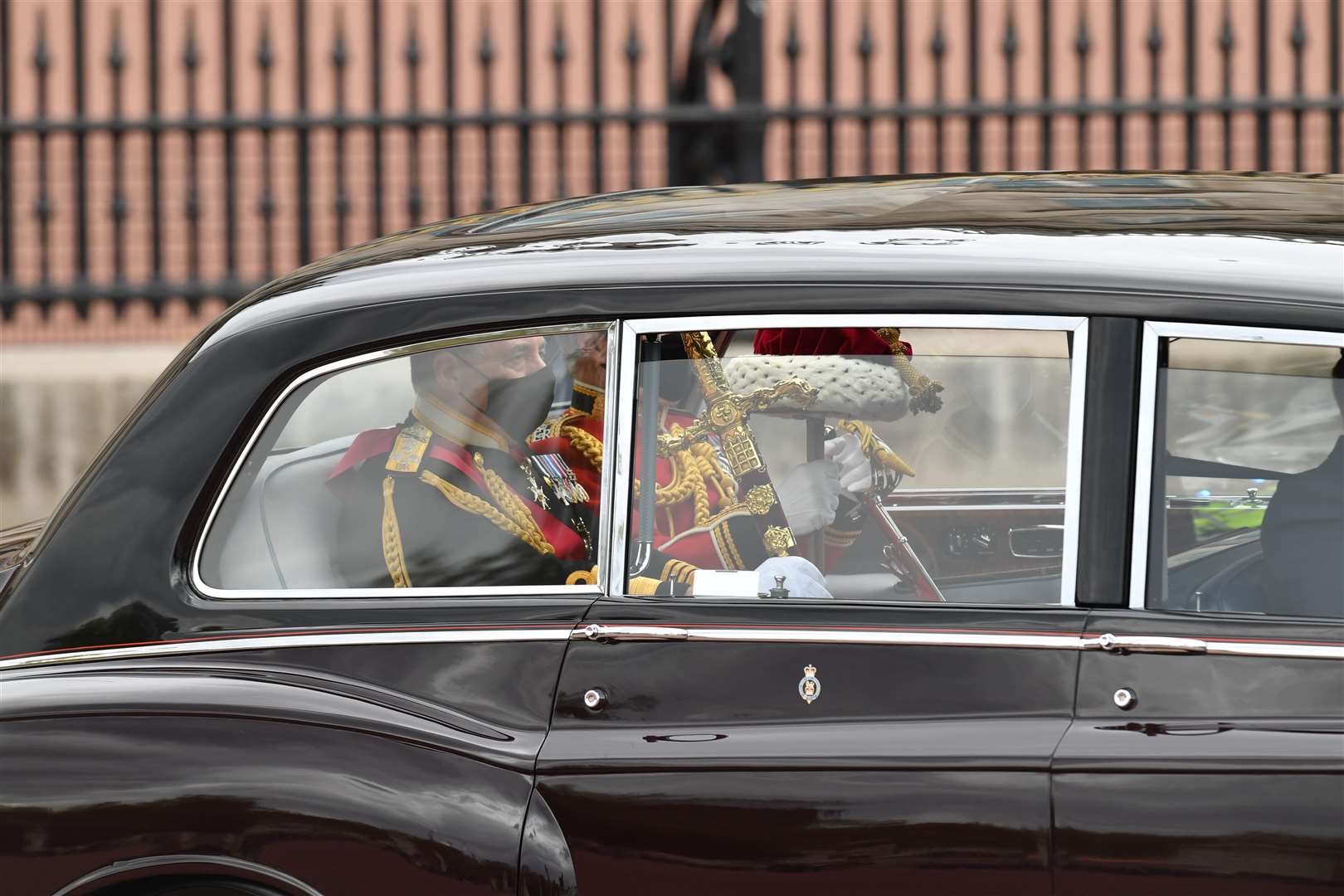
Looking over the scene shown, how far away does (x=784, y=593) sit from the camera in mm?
2551

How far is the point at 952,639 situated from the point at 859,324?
0.50 m

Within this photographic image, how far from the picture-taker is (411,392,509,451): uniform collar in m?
2.67

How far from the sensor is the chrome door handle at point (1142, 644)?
234 cm

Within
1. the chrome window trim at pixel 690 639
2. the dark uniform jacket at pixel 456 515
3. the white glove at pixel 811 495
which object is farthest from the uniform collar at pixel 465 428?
the white glove at pixel 811 495

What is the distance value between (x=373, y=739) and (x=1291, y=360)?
4.86 ft

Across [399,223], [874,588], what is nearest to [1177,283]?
[874,588]

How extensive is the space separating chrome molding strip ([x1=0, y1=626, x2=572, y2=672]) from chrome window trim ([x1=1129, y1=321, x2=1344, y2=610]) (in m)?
0.85

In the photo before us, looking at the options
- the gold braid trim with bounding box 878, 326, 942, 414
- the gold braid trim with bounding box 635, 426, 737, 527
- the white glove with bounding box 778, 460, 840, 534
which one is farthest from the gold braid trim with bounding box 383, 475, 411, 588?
the gold braid trim with bounding box 878, 326, 942, 414

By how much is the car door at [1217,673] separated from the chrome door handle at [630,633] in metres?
0.59

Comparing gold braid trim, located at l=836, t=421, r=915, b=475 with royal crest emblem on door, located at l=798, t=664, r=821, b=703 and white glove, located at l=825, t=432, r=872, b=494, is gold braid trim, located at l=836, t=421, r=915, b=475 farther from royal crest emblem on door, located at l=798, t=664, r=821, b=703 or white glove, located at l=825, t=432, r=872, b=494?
royal crest emblem on door, located at l=798, t=664, r=821, b=703

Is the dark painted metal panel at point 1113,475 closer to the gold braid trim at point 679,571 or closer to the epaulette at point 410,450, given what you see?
the gold braid trim at point 679,571

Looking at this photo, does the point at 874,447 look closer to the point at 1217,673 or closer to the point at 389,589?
the point at 1217,673

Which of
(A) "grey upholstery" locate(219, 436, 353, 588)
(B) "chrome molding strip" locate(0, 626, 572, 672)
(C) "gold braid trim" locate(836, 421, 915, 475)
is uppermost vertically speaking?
(C) "gold braid trim" locate(836, 421, 915, 475)

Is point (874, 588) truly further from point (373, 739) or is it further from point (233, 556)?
point (233, 556)
